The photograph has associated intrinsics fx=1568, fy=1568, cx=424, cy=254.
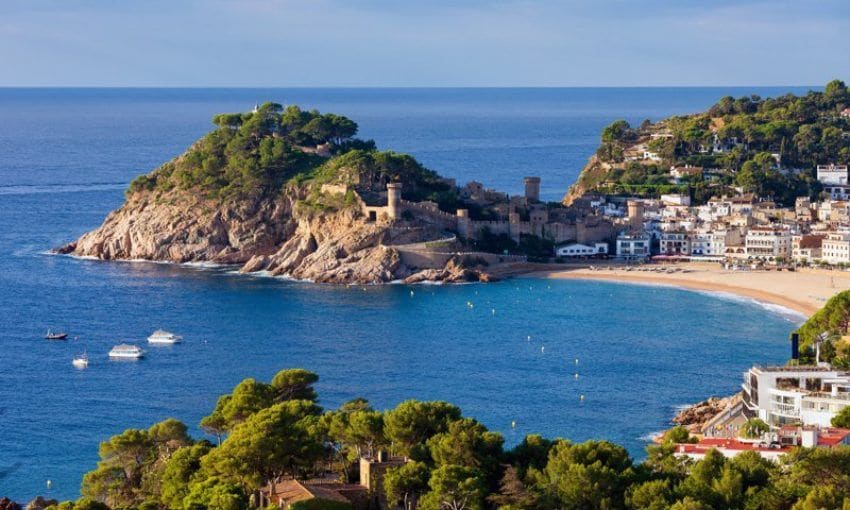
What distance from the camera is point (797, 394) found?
37.9 metres

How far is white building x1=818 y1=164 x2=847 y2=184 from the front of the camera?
301 ft

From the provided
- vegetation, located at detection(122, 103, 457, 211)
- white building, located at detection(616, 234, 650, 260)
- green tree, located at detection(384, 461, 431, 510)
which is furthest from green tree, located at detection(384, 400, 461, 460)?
white building, located at detection(616, 234, 650, 260)

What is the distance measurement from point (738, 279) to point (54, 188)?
188 feet

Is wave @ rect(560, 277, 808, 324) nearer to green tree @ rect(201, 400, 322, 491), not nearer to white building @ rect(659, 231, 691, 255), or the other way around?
white building @ rect(659, 231, 691, 255)

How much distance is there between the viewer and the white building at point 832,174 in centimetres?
9169

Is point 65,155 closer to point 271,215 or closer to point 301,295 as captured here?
point 271,215

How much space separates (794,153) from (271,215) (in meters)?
34.6

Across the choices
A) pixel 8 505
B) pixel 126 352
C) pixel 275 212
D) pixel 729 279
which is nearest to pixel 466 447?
pixel 8 505

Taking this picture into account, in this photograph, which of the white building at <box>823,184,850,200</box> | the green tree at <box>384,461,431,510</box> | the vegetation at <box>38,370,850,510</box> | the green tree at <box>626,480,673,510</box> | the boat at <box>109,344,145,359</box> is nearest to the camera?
the green tree at <box>626,480,673,510</box>

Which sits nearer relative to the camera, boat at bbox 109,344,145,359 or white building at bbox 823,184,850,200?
boat at bbox 109,344,145,359

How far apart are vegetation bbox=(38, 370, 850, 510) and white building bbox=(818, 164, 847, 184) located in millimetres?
60328

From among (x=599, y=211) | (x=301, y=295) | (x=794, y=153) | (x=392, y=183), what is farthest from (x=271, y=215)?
(x=794, y=153)

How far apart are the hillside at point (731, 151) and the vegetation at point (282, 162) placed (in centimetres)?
1259

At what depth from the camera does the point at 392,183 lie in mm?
76062
